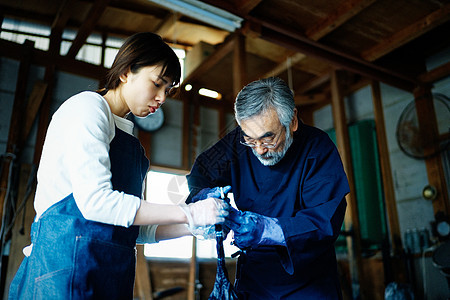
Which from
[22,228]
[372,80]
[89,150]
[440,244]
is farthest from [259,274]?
[372,80]

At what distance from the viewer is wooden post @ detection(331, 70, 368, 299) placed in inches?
193

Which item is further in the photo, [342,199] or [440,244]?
[440,244]

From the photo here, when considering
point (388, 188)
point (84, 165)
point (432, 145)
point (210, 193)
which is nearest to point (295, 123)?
point (210, 193)

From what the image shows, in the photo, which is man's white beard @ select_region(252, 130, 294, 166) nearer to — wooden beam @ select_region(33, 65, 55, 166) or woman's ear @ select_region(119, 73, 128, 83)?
woman's ear @ select_region(119, 73, 128, 83)

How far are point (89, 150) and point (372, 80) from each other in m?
5.44

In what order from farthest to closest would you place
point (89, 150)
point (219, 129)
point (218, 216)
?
point (219, 129)
point (218, 216)
point (89, 150)

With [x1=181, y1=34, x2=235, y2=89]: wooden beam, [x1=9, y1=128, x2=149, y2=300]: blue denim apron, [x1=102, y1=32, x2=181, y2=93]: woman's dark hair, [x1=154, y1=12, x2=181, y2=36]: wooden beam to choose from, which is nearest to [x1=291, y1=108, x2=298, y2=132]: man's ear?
[x1=102, y1=32, x2=181, y2=93]: woman's dark hair

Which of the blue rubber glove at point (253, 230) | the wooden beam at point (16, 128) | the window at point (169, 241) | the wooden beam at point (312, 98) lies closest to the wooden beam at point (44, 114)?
the wooden beam at point (16, 128)

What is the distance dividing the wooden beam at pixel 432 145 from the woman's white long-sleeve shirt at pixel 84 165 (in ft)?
15.4

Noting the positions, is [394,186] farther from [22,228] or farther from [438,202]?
[22,228]

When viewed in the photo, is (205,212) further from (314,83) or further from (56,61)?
(314,83)

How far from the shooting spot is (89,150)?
1.21 metres

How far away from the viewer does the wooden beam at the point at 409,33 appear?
14.6 feet

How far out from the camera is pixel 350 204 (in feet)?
16.8
